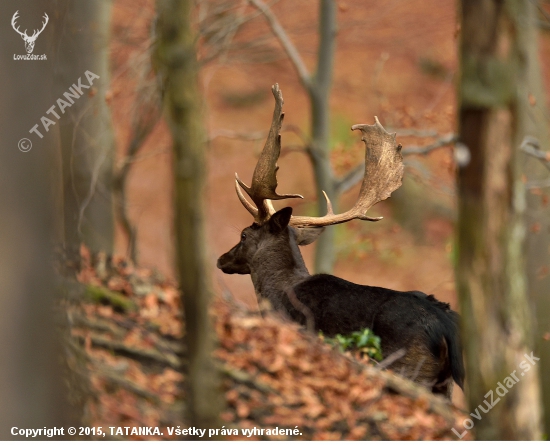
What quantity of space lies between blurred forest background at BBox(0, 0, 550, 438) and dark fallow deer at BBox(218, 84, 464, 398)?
48cm

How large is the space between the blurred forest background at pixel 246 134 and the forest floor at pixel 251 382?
789mm

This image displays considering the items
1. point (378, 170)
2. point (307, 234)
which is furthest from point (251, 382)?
point (378, 170)

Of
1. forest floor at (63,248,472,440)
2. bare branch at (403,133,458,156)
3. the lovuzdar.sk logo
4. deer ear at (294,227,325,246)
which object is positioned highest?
bare branch at (403,133,458,156)

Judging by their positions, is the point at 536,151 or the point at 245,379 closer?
the point at 245,379

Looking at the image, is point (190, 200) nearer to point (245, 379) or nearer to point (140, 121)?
point (245, 379)

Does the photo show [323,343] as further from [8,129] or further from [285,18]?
[285,18]

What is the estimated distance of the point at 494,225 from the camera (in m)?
4.32

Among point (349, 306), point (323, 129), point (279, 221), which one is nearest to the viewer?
point (349, 306)

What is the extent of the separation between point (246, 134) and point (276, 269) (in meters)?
5.65

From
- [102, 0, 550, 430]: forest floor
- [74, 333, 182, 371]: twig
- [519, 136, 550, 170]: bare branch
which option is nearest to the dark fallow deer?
[519, 136, 550, 170]: bare branch

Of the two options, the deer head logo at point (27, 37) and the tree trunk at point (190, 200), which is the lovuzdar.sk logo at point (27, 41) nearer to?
the deer head logo at point (27, 37)

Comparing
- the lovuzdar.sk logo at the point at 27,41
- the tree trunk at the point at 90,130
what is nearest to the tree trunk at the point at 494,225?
the lovuzdar.sk logo at the point at 27,41

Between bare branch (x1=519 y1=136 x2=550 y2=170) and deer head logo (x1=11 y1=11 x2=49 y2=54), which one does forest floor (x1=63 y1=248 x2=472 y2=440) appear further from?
bare branch (x1=519 y1=136 x2=550 y2=170)

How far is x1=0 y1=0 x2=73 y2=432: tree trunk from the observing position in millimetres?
3844
